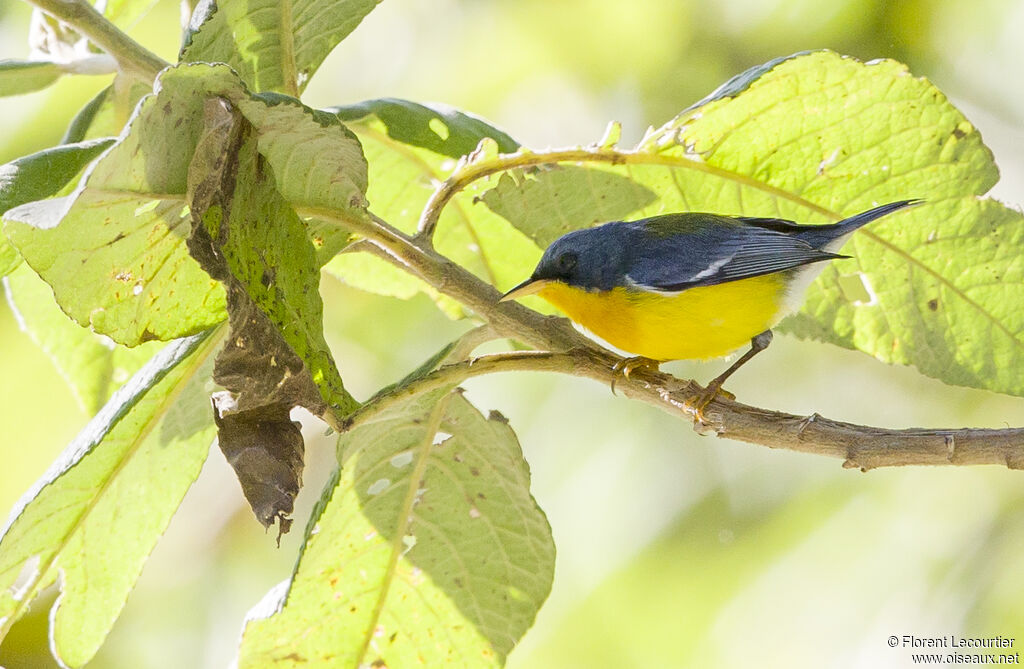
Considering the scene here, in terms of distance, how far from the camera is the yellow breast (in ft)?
7.34

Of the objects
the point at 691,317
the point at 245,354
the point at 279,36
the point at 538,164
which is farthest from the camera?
the point at 691,317

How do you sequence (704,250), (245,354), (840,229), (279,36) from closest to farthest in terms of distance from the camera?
1. (245,354)
2. (279,36)
3. (840,229)
4. (704,250)

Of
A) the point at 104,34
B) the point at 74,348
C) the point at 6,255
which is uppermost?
the point at 104,34

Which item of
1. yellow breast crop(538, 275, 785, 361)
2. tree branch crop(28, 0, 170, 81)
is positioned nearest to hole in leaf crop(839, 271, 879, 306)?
yellow breast crop(538, 275, 785, 361)

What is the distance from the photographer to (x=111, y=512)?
182cm

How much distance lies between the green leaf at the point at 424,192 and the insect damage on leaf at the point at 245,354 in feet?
A: 1.84

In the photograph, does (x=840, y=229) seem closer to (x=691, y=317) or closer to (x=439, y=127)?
(x=691, y=317)

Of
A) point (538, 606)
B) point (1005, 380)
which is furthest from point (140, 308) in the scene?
point (1005, 380)

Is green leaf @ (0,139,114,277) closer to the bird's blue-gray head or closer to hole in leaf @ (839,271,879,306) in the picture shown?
the bird's blue-gray head

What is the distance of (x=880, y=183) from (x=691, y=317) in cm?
58

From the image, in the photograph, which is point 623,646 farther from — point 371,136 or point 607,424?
point 371,136

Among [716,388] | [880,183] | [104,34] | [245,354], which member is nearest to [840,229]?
[880,183]

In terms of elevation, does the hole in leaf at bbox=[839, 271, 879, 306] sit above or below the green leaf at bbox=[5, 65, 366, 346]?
above

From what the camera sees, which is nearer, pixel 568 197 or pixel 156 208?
pixel 156 208
